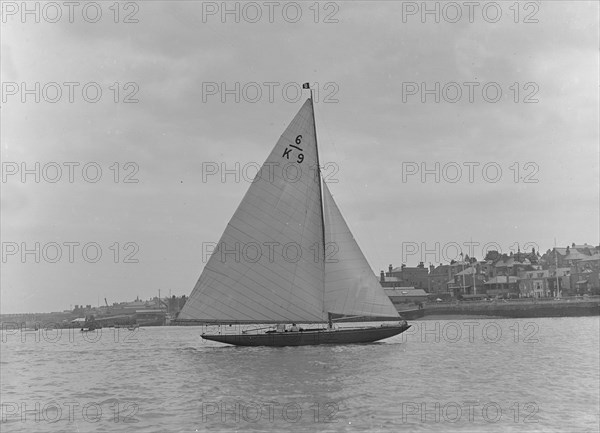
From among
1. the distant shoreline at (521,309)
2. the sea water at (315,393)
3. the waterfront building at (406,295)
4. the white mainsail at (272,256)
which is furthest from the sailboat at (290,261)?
the waterfront building at (406,295)

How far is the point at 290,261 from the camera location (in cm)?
5278

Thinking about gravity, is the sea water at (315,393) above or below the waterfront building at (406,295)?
below

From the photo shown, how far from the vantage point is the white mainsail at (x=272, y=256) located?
5153 centimetres

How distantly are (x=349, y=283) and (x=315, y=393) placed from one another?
77.8 ft

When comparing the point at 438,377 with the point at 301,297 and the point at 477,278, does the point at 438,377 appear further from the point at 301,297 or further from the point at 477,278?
the point at 477,278

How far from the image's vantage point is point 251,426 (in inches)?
885

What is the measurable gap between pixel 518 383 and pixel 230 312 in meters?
24.5

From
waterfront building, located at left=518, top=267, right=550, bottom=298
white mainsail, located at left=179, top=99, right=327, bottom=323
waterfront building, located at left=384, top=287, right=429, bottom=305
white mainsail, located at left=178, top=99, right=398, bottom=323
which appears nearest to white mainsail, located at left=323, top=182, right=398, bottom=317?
white mainsail, located at left=178, top=99, right=398, bottom=323

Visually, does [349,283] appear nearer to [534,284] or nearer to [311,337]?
[311,337]

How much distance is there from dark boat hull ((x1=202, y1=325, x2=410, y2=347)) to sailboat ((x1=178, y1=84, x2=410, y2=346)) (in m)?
0.09

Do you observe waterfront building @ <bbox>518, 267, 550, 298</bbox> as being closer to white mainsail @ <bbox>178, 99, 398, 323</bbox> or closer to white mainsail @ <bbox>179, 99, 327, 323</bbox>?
white mainsail @ <bbox>178, 99, 398, 323</bbox>

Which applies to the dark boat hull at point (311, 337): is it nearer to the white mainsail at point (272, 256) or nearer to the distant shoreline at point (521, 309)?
the white mainsail at point (272, 256)

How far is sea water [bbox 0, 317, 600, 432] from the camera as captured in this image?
23219 millimetres

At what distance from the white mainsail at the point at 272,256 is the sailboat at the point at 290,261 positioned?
0.07 meters
